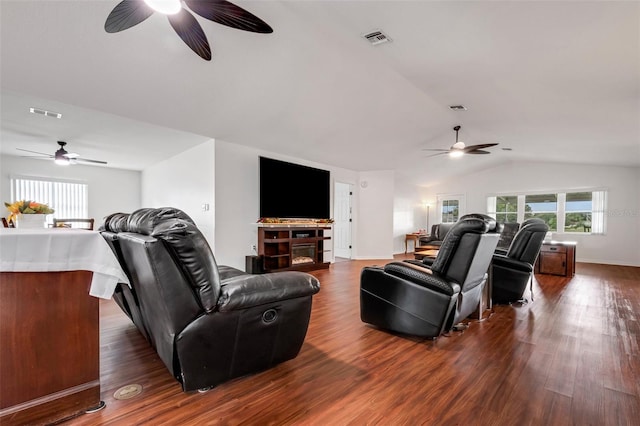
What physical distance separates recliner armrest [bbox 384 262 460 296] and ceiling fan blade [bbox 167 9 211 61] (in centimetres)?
241

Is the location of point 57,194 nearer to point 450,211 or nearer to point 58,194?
point 58,194

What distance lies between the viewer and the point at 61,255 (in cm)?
140

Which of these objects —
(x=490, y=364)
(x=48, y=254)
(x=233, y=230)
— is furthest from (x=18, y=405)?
(x=233, y=230)

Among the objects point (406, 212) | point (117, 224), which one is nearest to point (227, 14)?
point (117, 224)

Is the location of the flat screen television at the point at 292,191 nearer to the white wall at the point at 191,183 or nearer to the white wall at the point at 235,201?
the white wall at the point at 235,201

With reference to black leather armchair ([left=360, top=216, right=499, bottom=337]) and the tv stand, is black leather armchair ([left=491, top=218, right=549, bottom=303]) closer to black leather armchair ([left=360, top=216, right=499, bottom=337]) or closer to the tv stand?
black leather armchair ([left=360, top=216, right=499, bottom=337])

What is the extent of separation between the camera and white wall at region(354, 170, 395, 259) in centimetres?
750

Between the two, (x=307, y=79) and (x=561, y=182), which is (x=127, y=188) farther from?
(x=561, y=182)

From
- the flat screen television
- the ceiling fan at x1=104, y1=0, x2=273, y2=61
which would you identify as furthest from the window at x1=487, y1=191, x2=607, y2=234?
the ceiling fan at x1=104, y1=0, x2=273, y2=61

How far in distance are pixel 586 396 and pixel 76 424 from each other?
2.79 metres

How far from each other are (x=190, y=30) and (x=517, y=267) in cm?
420

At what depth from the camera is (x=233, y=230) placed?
489 centimetres

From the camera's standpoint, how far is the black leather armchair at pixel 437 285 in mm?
2209

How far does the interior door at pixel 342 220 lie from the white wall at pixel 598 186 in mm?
4692
